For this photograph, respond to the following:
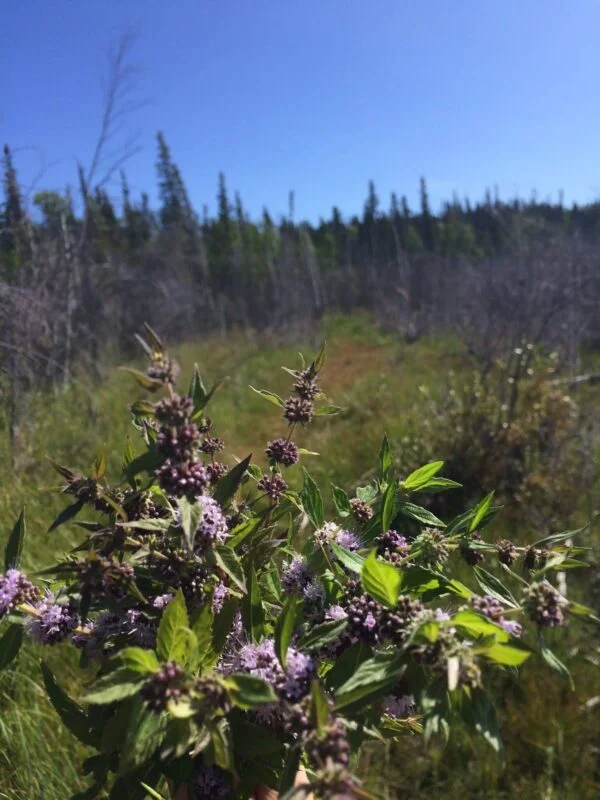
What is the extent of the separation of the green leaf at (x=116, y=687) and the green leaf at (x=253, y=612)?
0.24 m

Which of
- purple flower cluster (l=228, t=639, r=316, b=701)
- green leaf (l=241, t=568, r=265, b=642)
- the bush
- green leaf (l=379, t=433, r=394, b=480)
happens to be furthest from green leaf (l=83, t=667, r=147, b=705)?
the bush

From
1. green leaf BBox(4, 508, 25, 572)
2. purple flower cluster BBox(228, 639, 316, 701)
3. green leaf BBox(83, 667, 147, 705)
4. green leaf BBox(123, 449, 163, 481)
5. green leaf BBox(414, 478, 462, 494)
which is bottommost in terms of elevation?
purple flower cluster BBox(228, 639, 316, 701)

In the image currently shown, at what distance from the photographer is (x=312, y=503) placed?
3.16 ft

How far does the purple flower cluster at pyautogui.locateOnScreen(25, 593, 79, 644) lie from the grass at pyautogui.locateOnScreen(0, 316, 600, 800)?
0.58 ft

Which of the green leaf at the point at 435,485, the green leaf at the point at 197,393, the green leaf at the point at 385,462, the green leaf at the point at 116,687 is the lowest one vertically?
the green leaf at the point at 116,687

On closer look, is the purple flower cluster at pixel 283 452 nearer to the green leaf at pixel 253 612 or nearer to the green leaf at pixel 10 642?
the green leaf at pixel 253 612

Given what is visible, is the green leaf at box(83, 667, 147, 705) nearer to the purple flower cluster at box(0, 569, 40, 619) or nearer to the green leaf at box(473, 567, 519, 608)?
the purple flower cluster at box(0, 569, 40, 619)

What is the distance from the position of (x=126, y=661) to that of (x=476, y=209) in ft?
172

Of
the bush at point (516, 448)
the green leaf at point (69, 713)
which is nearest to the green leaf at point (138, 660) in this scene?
the green leaf at point (69, 713)

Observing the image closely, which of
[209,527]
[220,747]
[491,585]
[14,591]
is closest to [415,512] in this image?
[491,585]

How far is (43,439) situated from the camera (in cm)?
566

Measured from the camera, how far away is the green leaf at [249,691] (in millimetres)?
604

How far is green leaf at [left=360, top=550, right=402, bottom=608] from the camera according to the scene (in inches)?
26.9

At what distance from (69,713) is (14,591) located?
28cm
